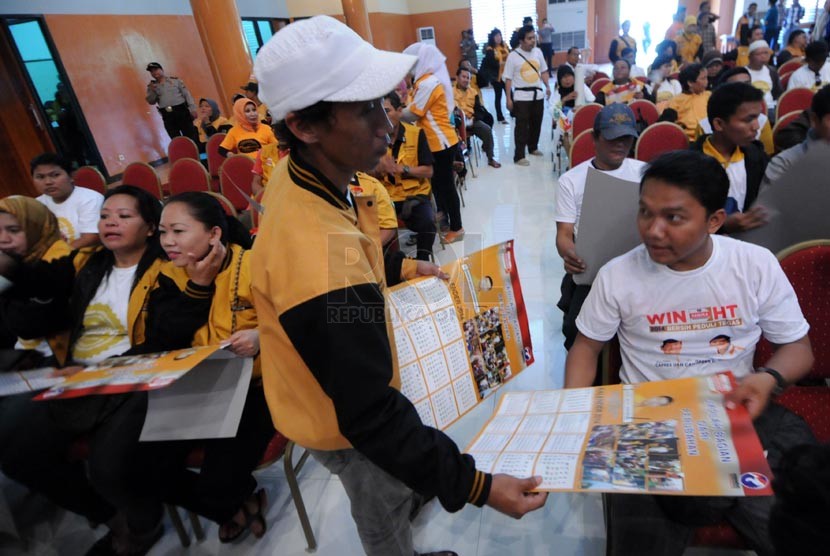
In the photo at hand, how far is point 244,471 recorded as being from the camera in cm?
147

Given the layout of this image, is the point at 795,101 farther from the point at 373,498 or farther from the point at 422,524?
the point at 373,498

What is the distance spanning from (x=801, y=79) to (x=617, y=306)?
208 inches

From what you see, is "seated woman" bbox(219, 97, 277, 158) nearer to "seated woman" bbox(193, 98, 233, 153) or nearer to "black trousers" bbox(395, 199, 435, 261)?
"black trousers" bbox(395, 199, 435, 261)

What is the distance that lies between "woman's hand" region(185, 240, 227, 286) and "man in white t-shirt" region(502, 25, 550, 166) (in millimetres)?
5034

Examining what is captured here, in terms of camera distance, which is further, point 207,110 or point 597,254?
point 207,110

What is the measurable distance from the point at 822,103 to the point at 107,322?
307 cm

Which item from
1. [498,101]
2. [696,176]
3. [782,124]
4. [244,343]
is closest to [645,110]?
[782,124]

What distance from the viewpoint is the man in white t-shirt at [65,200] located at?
2.61m

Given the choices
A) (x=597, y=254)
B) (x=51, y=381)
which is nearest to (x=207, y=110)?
(x=51, y=381)

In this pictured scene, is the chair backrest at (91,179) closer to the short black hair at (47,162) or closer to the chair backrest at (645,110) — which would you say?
the short black hair at (47,162)

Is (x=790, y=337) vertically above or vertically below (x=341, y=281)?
below

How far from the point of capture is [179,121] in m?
6.99

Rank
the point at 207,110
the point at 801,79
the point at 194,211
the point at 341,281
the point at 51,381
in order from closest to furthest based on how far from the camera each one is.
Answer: the point at 341,281, the point at 51,381, the point at 194,211, the point at 801,79, the point at 207,110

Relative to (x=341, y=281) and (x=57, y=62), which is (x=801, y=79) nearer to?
(x=341, y=281)
